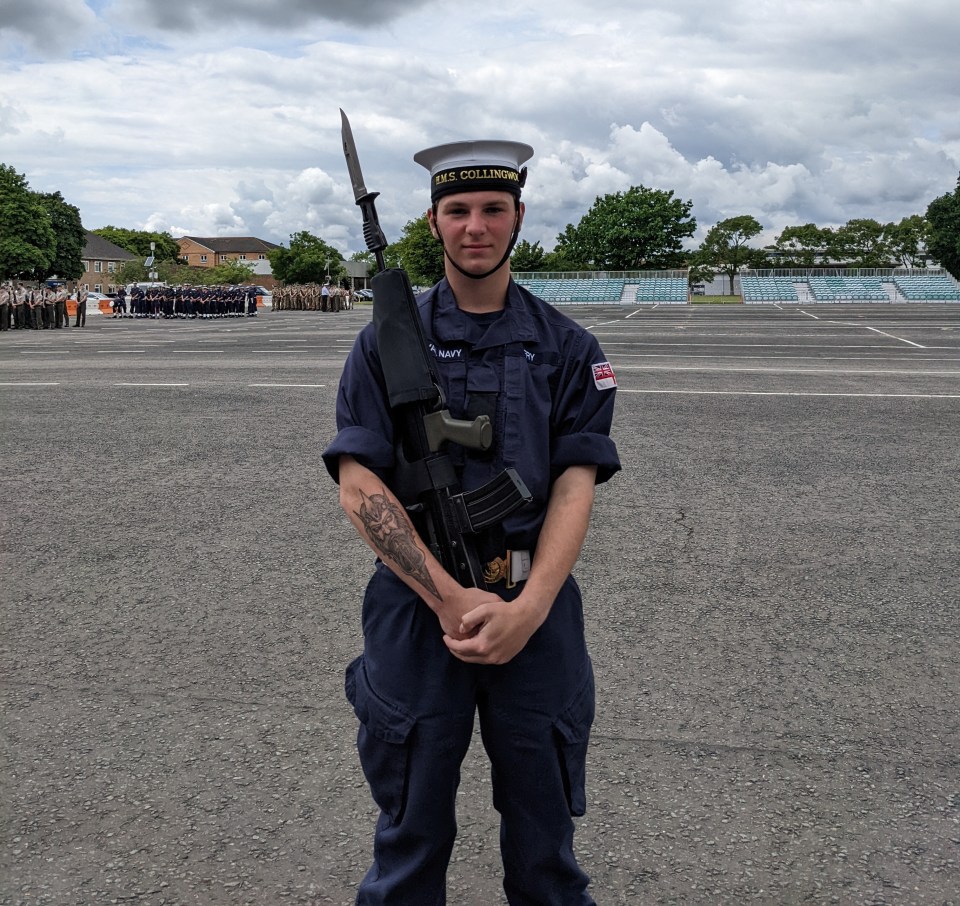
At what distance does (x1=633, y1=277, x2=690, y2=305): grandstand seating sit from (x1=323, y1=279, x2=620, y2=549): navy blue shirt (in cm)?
7057

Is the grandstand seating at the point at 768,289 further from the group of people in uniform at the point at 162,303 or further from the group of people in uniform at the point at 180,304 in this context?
the group of people in uniform at the point at 180,304

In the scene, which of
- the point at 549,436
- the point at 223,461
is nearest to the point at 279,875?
the point at 549,436

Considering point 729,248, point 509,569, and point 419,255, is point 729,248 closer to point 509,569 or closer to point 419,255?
point 419,255

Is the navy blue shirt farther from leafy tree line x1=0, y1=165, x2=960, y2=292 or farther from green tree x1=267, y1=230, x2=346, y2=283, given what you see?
green tree x1=267, y1=230, x2=346, y2=283

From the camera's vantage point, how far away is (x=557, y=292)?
76375 mm

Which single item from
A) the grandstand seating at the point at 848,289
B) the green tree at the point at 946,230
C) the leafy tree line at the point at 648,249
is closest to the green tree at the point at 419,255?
the leafy tree line at the point at 648,249

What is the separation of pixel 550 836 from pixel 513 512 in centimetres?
72

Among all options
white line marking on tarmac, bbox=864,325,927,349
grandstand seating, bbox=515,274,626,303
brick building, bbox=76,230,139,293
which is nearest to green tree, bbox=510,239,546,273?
grandstand seating, bbox=515,274,626,303

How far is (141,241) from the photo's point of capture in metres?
149

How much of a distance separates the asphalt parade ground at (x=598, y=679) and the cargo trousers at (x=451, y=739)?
0.54 m

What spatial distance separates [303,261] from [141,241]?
49.8 m

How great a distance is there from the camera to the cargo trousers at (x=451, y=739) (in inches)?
81.5

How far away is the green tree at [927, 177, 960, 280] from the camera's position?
78.2m

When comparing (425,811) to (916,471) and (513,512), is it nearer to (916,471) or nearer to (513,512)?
(513,512)
